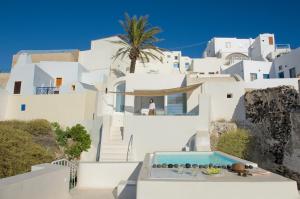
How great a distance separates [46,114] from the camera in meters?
18.8

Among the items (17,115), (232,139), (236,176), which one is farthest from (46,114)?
(236,176)

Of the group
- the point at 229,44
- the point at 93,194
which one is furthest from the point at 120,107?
the point at 229,44

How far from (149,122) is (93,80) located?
13203mm

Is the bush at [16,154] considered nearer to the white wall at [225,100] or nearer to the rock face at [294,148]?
the white wall at [225,100]

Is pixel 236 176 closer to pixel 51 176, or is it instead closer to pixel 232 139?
pixel 51 176

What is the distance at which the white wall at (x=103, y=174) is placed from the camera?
8.01 meters

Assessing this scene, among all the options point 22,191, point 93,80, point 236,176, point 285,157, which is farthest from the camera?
point 93,80

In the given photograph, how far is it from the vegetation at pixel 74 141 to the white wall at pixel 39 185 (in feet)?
24.1

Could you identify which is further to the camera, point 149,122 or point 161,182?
point 149,122

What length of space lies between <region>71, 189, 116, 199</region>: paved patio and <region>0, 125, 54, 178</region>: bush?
2.33m

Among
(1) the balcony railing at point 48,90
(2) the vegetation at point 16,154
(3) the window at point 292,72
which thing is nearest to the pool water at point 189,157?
(2) the vegetation at point 16,154

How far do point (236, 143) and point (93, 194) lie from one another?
30.4ft

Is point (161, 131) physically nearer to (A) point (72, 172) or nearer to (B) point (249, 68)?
(A) point (72, 172)

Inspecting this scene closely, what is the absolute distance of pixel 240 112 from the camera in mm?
15281
